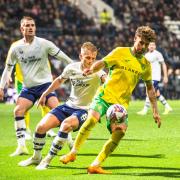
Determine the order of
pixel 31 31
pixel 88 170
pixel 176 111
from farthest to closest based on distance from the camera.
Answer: pixel 176 111, pixel 31 31, pixel 88 170

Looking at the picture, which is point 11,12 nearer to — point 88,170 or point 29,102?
point 29,102

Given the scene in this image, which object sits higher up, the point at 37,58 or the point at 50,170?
the point at 37,58

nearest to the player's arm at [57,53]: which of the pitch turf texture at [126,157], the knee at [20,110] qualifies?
the knee at [20,110]

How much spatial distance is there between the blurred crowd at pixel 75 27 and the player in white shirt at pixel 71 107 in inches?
850

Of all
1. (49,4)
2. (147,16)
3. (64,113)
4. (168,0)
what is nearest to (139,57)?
(64,113)

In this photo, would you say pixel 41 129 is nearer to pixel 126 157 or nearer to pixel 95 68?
pixel 95 68

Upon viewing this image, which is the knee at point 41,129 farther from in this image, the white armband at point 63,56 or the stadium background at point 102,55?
the white armband at point 63,56

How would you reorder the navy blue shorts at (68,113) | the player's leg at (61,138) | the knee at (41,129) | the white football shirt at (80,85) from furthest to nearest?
the white football shirt at (80,85)
the navy blue shorts at (68,113)
the knee at (41,129)
the player's leg at (61,138)

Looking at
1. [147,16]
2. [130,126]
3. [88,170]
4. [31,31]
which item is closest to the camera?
[88,170]

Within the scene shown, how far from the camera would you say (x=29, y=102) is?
12891 mm

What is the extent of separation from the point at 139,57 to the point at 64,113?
157 centimetres

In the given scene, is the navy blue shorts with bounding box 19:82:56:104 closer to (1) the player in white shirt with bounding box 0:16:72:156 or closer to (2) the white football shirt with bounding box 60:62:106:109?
(1) the player in white shirt with bounding box 0:16:72:156

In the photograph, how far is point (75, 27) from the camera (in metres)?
37.4

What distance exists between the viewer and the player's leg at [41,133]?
36.5 feet
